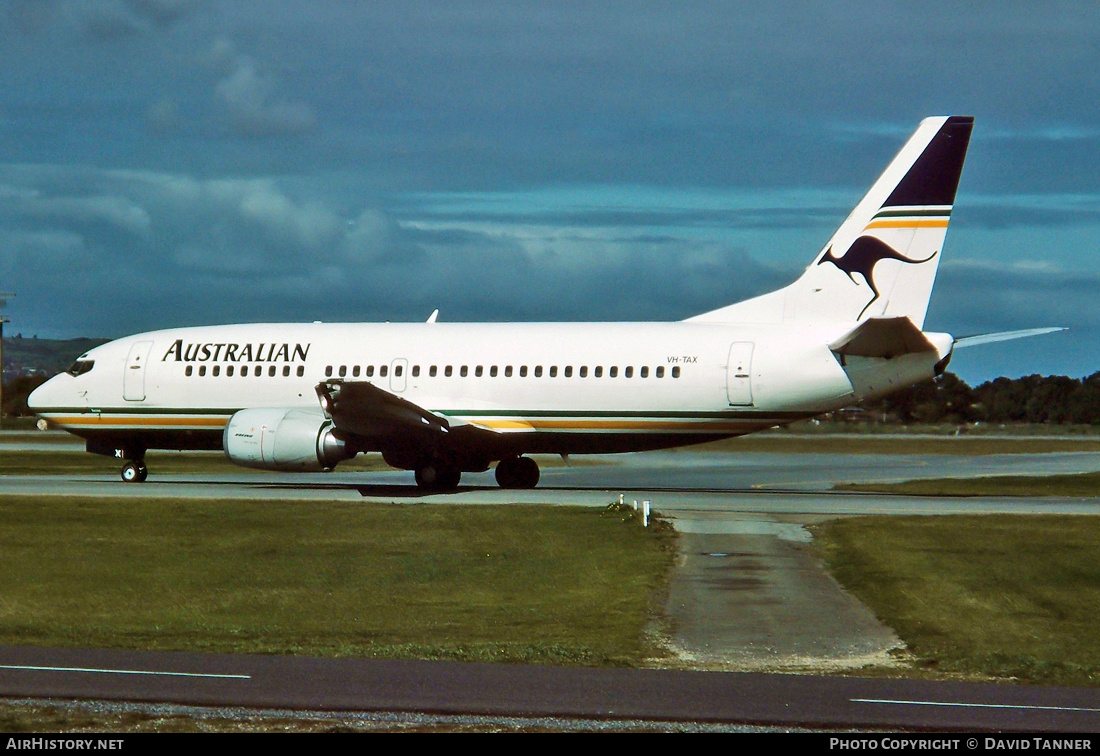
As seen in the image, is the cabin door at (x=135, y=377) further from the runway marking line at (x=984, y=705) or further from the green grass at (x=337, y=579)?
the runway marking line at (x=984, y=705)

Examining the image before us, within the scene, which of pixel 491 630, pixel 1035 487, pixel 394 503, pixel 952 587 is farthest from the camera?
pixel 1035 487

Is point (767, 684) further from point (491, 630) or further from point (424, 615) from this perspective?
point (424, 615)

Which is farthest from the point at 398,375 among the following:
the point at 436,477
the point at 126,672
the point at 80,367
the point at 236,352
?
the point at 126,672

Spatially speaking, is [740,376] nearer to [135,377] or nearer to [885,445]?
[135,377]

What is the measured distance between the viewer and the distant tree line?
3903 inches

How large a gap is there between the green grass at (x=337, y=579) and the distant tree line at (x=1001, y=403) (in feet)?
251

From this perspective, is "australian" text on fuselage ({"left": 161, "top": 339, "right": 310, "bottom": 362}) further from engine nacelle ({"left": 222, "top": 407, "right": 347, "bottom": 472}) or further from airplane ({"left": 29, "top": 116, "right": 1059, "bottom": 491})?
engine nacelle ({"left": 222, "top": 407, "right": 347, "bottom": 472})

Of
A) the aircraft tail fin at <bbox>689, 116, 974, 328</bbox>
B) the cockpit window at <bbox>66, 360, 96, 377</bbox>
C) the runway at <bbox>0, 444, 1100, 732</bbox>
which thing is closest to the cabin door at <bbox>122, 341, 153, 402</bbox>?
the cockpit window at <bbox>66, 360, 96, 377</bbox>

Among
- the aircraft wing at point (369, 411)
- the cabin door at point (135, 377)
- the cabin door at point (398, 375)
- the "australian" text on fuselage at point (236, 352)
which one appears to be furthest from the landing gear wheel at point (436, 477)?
the cabin door at point (135, 377)

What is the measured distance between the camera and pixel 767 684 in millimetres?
10469

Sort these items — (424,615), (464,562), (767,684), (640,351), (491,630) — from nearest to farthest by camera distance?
(767,684), (491,630), (424,615), (464,562), (640,351)

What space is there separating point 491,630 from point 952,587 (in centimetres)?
631

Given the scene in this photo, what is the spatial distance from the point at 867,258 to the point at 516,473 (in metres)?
10.2
